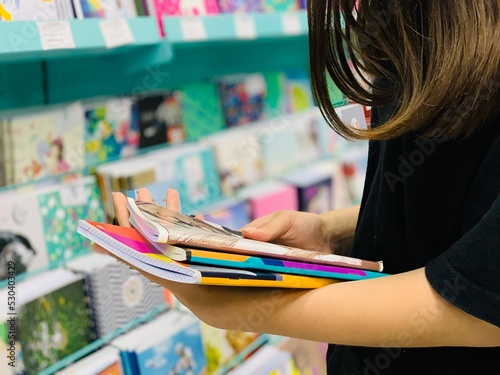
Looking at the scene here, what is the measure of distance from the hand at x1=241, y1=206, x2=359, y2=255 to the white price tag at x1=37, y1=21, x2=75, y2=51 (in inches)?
20.5

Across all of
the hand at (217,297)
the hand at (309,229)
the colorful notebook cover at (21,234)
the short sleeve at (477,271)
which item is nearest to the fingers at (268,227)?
the hand at (309,229)

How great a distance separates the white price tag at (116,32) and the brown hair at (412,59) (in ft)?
1.89

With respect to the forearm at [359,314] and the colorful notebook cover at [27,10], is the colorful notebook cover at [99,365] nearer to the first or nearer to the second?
the forearm at [359,314]

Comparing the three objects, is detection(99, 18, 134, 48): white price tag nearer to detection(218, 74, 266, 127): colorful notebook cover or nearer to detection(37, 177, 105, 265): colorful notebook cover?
detection(37, 177, 105, 265): colorful notebook cover

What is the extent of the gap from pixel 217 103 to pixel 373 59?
113cm

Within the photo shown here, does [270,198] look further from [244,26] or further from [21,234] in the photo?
[21,234]

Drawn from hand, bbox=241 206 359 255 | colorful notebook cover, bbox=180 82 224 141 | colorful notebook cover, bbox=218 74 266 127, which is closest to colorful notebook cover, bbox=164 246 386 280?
hand, bbox=241 206 359 255

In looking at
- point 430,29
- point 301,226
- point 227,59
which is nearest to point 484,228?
point 430,29

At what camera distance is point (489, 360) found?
0.72 m

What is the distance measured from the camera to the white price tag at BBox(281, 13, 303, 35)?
1666mm

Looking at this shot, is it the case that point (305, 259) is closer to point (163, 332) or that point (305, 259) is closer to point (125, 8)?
point (163, 332)

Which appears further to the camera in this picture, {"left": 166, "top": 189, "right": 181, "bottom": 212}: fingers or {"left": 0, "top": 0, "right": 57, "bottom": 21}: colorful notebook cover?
{"left": 0, "top": 0, "right": 57, "bottom": 21}: colorful notebook cover

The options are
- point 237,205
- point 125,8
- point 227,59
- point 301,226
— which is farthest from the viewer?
point 227,59

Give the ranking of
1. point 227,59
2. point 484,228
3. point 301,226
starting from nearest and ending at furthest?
point 484,228 → point 301,226 → point 227,59
